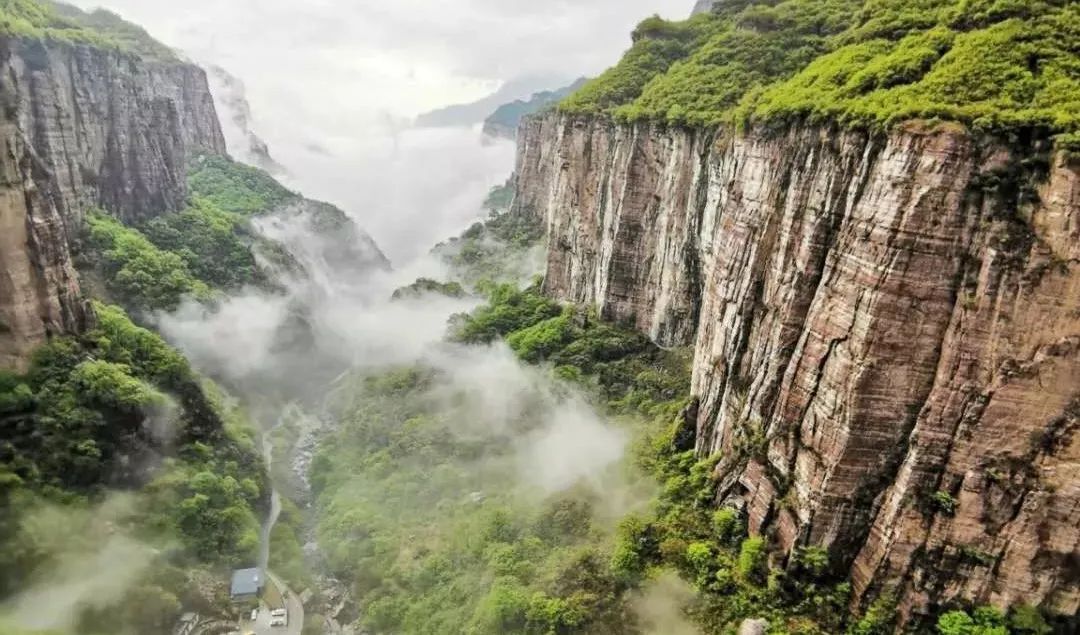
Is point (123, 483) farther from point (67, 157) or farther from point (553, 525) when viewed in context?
point (67, 157)

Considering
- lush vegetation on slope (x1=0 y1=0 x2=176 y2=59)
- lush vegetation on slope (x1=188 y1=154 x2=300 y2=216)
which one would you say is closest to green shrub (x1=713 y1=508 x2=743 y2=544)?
lush vegetation on slope (x1=0 y1=0 x2=176 y2=59)

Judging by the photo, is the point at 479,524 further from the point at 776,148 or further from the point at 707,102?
the point at 707,102

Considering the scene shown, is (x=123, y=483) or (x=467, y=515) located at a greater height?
(x=123, y=483)

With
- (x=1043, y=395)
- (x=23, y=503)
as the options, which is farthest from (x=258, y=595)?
(x=1043, y=395)

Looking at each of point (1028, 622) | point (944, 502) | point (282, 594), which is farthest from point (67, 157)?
point (1028, 622)

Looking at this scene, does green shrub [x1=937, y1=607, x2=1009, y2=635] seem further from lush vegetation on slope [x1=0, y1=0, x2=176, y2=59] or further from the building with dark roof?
lush vegetation on slope [x1=0, y1=0, x2=176, y2=59]
